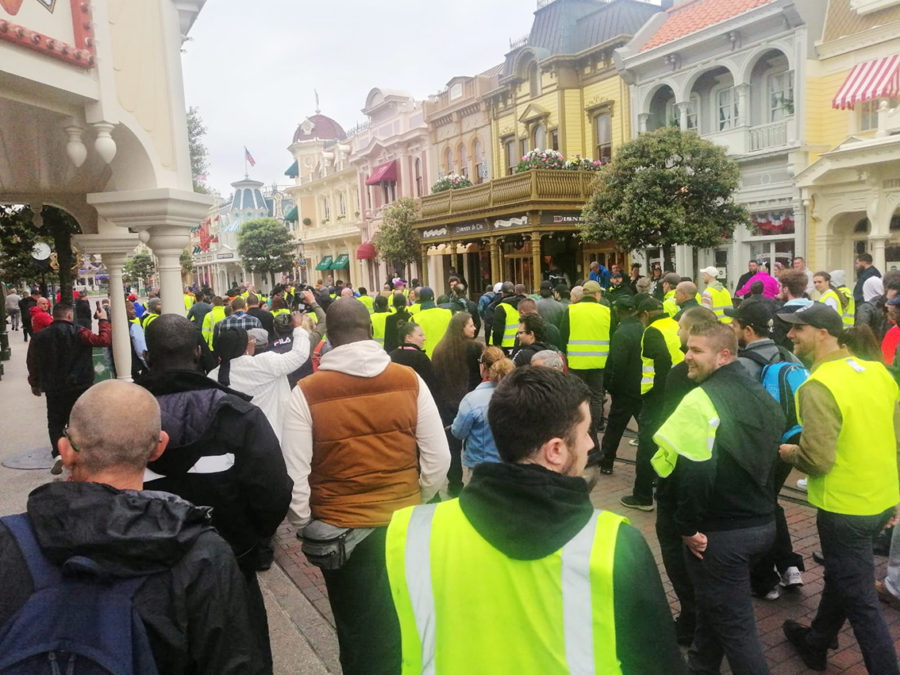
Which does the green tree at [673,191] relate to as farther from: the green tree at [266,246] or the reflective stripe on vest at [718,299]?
the green tree at [266,246]

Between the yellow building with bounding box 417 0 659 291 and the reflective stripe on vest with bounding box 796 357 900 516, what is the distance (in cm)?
1668

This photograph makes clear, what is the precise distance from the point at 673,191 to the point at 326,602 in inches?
536

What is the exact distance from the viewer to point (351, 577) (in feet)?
10.7

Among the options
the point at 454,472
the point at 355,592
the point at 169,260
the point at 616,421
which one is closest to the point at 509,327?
the point at 616,421

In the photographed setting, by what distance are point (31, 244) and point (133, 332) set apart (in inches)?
192

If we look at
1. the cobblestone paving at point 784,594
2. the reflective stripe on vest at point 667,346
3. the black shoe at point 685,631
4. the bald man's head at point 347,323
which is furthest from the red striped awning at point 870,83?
the bald man's head at point 347,323

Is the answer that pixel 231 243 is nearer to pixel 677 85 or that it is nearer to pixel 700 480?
pixel 677 85

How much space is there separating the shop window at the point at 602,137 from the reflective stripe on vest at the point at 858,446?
2051 cm

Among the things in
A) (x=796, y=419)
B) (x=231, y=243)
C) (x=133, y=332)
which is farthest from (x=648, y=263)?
(x=231, y=243)

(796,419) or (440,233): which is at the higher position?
(440,233)

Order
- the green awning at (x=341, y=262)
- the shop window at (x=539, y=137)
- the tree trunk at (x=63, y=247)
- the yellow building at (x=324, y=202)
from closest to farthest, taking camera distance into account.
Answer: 1. the tree trunk at (x=63, y=247)
2. the shop window at (x=539, y=137)
3. the yellow building at (x=324, y=202)
4. the green awning at (x=341, y=262)

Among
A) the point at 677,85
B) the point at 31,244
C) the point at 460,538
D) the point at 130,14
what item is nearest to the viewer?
the point at 460,538

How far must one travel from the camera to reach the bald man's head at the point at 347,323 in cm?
339

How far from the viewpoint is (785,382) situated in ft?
12.5
